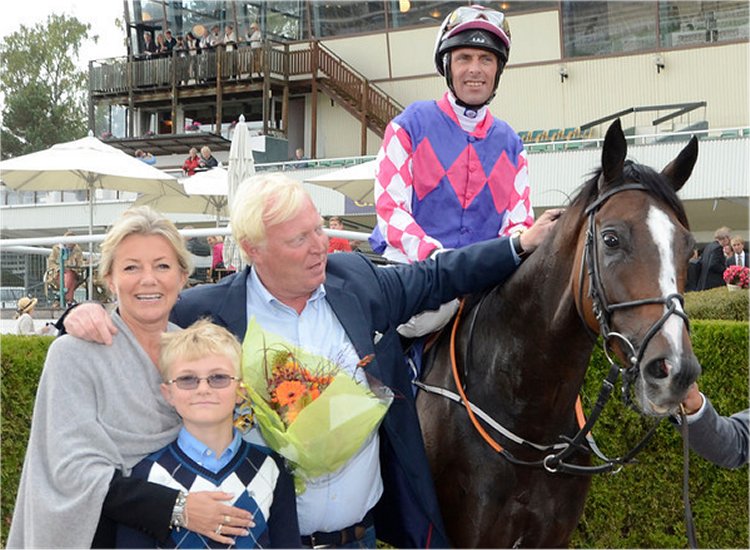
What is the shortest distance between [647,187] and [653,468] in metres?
2.64

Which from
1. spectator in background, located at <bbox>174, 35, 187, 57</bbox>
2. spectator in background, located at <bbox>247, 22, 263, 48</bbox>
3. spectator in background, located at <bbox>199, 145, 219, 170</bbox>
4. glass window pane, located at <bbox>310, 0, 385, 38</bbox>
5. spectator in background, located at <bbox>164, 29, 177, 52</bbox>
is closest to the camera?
spectator in background, located at <bbox>199, 145, 219, 170</bbox>

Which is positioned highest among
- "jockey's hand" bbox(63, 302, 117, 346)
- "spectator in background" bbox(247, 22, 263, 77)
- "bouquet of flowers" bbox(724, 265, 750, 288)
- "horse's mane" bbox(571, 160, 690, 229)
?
"spectator in background" bbox(247, 22, 263, 77)

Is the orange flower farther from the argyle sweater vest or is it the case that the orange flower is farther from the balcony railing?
the balcony railing

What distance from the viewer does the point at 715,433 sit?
2.86 m

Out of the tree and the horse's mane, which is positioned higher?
the tree

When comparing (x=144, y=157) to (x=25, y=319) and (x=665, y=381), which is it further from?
(x=665, y=381)

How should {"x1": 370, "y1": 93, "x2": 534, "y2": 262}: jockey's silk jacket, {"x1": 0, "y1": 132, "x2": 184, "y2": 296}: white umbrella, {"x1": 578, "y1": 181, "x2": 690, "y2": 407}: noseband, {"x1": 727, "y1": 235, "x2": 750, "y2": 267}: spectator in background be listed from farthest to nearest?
{"x1": 0, "y1": 132, "x2": 184, "y2": 296}: white umbrella → {"x1": 727, "y1": 235, "x2": 750, "y2": 267}: spectator in background → {"x1": 370, "y1": 93, "x2": 534, "y2": 262}: jockey's silk jacket → {"x1": 578, "y1": 181, "x2": 690, "y2": 407}: noseband

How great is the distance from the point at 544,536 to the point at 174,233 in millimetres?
1677

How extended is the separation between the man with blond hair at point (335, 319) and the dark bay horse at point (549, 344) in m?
0.26

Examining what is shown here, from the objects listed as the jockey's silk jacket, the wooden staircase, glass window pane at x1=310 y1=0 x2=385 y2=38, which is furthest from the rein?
glass window pane at x1=310 y1=0 x2=385 y2=38

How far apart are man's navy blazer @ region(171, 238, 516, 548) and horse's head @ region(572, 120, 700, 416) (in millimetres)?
461

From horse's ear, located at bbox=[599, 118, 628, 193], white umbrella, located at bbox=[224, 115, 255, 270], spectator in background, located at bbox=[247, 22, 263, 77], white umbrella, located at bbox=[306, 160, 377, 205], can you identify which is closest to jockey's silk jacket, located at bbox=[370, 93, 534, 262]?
horse's ear, located at bbox=[599, 118, 628, 193]

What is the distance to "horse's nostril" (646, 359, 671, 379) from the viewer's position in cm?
238

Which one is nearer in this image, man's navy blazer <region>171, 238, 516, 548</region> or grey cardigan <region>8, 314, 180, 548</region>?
grey cardigan <region>8, 314, 180, 548</region>
